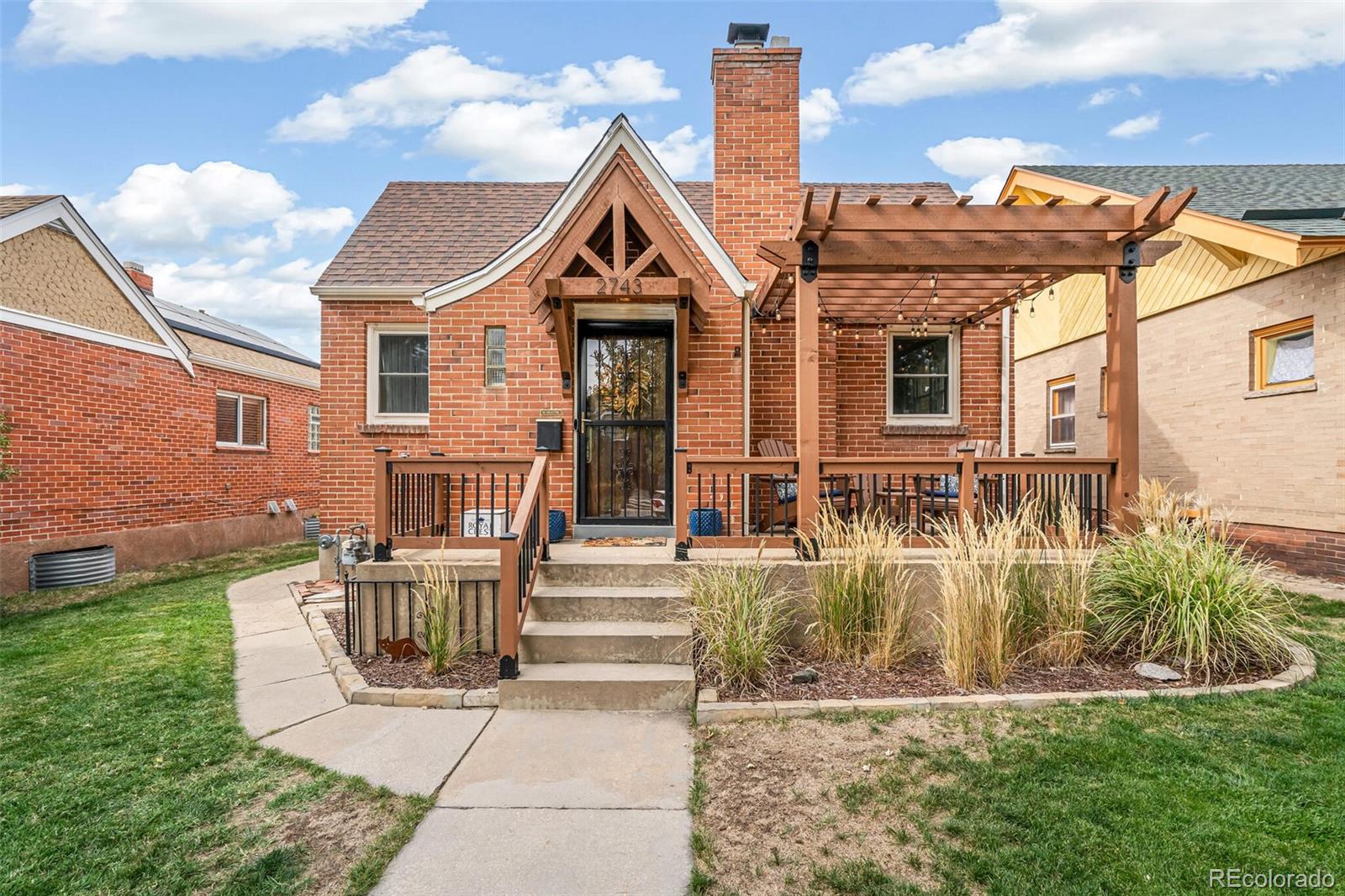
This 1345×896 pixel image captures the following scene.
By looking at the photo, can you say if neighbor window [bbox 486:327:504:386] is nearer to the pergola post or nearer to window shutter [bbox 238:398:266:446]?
the pergola post

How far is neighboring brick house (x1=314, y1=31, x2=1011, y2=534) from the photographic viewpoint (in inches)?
279

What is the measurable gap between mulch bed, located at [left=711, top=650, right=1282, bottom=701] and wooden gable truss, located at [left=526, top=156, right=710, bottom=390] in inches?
148

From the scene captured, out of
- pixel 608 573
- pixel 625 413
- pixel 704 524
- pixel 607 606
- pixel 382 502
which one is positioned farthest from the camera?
pixel 625 413

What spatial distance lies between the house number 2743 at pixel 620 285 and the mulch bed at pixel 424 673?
3526mm

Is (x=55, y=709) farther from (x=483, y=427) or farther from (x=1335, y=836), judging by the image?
(x=1335, y=836)

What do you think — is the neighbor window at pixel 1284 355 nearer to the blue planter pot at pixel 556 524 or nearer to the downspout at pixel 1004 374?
the downspout at pixel 1004 374

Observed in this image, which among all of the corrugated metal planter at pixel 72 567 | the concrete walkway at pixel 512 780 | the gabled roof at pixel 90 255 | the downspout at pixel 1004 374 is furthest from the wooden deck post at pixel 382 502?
the downspout at pixel 1004 374

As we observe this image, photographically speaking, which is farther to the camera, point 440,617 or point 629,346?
point 629,346

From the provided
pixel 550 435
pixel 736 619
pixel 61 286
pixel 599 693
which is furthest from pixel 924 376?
pixel 61 286

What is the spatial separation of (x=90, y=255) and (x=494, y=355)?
736 centimetres

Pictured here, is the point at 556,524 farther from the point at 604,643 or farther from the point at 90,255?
the point at 90,255

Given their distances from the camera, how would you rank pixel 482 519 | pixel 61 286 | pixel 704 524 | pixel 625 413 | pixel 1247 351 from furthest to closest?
pixel 61 286 < pixel 1247 351 < pixel 625 413 < pixel 704 524 < pixel 482 519

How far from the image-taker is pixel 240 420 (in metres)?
13.1
